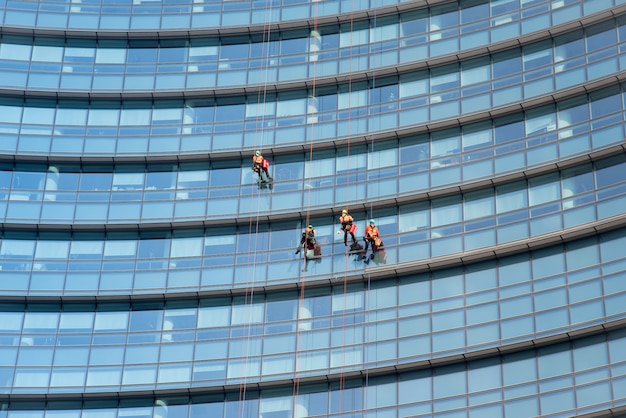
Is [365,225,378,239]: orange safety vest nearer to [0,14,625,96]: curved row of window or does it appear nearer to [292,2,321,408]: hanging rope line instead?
[292,2,321,408]: hanging rope line

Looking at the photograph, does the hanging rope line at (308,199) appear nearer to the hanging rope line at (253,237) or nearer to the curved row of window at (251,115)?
the curved row of window at (251,115)

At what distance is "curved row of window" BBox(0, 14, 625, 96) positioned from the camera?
57.9 meters

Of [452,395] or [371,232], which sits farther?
[371,232]

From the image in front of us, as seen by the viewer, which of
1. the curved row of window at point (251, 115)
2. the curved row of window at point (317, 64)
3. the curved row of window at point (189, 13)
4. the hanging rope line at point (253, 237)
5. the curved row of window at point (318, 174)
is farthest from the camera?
the curved row of window at point (189, 13)

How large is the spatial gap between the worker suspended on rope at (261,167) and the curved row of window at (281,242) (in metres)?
2.18

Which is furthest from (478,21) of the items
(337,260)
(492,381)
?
(492,381)

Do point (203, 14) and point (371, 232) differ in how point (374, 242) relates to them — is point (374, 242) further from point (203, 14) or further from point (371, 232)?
point (203, 14)

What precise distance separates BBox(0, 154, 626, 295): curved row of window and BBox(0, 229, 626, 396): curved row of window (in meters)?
0.96

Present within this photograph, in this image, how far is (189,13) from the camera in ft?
213

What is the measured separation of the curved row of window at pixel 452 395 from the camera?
51.2 m

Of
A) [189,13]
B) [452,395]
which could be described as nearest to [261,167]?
[189,13]

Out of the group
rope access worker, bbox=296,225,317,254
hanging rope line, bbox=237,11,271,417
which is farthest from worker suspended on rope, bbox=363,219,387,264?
hanging rope line, bbox=237,11,271,417

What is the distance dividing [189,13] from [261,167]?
10.4 meters

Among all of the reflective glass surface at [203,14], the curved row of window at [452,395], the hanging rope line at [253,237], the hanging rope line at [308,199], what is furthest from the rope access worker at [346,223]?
the reflective glass surface at [203,14]
